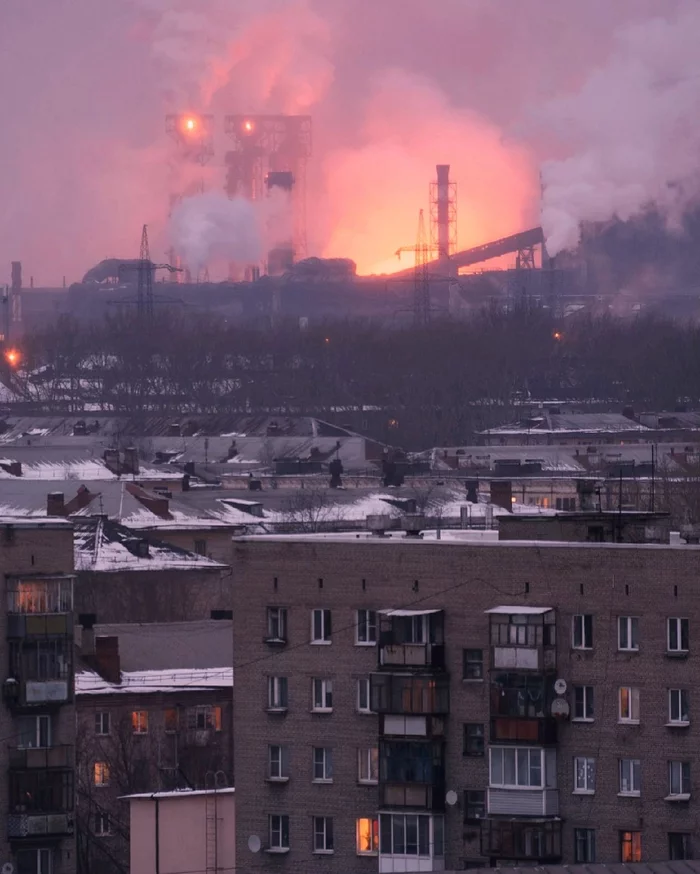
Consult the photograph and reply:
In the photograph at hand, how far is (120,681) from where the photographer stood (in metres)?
17.9

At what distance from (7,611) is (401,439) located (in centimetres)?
4112

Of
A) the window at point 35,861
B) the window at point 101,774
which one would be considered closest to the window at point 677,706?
the window at point 35,861

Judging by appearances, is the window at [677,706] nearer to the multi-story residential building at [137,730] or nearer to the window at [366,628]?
the window at [366,628]

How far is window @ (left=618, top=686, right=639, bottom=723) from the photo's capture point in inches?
497

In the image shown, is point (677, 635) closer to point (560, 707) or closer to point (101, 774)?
point (560, 707)

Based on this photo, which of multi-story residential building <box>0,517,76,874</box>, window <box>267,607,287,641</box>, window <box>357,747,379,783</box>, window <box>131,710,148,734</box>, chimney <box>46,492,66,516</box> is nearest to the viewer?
window <box>357,747,379,783</box>

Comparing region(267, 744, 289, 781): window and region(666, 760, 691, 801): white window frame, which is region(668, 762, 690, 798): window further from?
region(267, 744, 289, 781): window

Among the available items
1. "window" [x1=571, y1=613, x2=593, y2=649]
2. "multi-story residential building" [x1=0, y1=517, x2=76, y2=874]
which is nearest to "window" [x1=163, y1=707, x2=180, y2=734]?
"multi-story residential building" [x1=0, y1=517, x2=76, y2=874]

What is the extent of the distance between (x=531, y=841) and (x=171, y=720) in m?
5.38

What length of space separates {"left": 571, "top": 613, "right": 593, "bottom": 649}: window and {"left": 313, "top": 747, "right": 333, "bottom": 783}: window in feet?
3.80

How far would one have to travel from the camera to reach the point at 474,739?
12.8 metres

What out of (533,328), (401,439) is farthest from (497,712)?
(533,328)

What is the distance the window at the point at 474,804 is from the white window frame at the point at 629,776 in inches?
23.4

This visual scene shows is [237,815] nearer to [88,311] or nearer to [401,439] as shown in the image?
[401,439]
